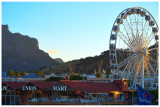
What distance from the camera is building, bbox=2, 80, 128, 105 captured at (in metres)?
43.8

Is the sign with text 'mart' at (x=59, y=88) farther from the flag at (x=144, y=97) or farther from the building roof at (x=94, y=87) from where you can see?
the flag at (x=144, y=97)

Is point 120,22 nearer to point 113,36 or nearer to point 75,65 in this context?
point 113,36

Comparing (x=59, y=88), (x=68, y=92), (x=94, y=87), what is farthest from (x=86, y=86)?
(x=59, y=88)

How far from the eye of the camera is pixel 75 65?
180 meters

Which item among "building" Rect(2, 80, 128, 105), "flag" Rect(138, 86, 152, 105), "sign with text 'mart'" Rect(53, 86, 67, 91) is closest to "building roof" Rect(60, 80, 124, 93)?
"building" Rect(2, 80, 128, 105)

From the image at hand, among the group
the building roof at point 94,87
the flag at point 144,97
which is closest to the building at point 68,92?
the building roof at point 94,87

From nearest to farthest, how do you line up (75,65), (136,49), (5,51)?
1. (136,49)
2. (75,65)
3. (5,51)

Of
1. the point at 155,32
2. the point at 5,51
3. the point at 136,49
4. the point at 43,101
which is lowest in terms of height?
the point at 43,101

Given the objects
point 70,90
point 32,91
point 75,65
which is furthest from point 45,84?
point 75,65

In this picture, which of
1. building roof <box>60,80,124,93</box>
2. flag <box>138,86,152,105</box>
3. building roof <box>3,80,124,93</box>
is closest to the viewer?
flag <box>138,86,152,105</box>

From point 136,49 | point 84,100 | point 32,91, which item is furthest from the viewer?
point 32,91

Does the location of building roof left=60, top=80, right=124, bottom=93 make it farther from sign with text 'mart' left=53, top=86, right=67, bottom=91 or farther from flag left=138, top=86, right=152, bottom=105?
flag left=138, top=86, right=152, bottom=105

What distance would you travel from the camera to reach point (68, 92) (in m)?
47.5

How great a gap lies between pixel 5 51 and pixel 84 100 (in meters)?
162
